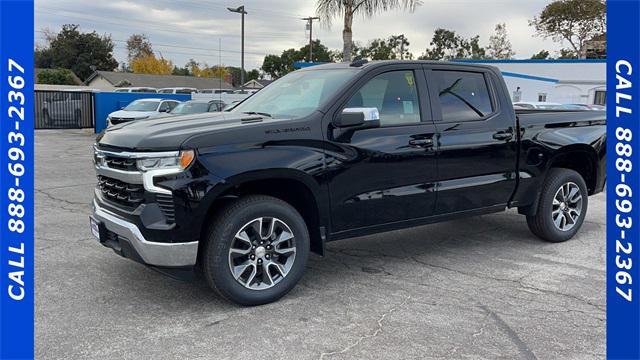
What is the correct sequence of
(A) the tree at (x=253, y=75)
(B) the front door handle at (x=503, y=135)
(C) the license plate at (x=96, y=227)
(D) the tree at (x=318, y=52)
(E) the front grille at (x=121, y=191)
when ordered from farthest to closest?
(A) the tree at (x=253, y=75) → (D) the tree at (x=318, y=52) → (B) the front door handle at (x=503, y=135) → (C) the license plate at (x=96, y=227) → (E) the front grille at (x=121, y=191)

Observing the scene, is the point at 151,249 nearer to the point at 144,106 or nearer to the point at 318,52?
the point at 144,106

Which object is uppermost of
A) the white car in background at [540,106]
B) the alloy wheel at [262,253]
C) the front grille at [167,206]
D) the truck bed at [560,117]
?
the white car in background at [540,106]

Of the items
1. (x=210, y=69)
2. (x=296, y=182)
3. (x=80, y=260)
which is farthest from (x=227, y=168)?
(x=210, y=69)

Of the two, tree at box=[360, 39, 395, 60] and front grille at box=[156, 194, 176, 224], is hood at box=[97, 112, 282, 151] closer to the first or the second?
front grille at box=[156, 194, 176, 224]

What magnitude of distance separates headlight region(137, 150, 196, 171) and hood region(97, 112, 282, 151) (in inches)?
2.6

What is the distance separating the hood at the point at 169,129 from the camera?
387 centimetres

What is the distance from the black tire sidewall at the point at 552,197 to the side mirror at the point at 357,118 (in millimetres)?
2605

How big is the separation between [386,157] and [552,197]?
244 centimetres

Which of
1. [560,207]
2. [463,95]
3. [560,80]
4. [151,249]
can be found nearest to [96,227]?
[151,249]

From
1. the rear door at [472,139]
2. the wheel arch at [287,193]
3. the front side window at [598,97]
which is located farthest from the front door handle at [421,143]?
the front side window at [598,97]

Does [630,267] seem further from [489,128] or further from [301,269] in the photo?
[489,128]

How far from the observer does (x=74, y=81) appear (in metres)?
74.3

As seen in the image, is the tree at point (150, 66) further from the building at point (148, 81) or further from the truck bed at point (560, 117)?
the truck bed at point (560, 117)

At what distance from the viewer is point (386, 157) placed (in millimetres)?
4730
